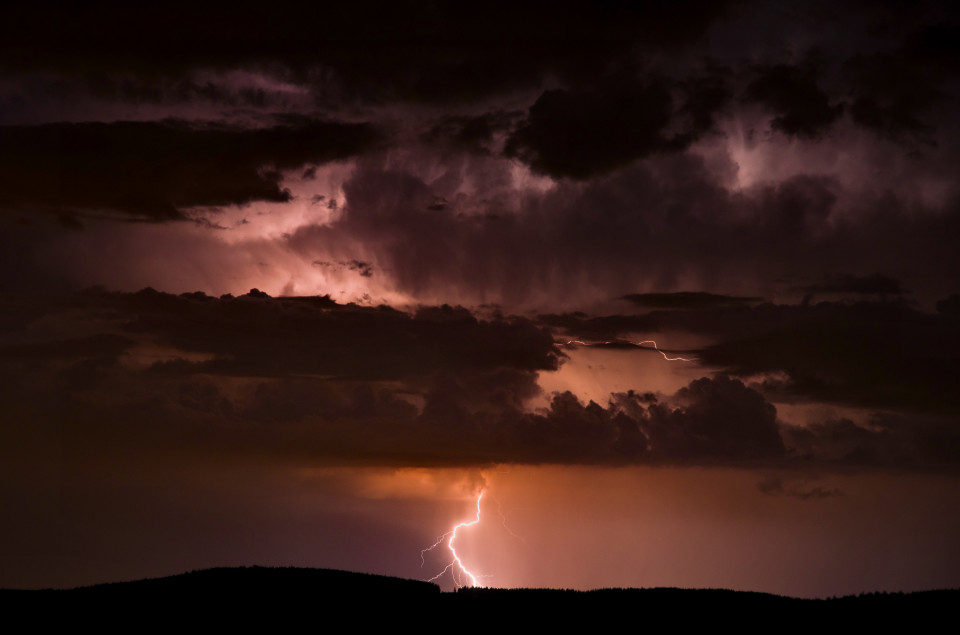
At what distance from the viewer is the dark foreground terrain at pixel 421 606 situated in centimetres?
4897

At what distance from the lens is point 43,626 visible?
160 feet

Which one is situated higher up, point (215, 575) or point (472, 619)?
point (215, 575)

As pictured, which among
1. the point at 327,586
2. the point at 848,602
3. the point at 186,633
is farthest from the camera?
the point at 327,586

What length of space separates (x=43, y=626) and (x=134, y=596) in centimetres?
503

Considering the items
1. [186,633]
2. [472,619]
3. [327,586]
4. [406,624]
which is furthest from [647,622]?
[186,633]

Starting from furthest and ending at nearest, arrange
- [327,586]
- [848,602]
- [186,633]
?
[327,586]
[848,602]
[186,633]

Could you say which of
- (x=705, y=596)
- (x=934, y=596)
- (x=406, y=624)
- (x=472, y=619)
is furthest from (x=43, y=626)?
(x=934, y=596)

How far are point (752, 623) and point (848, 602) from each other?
5.73 meters

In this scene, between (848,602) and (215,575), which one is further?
(215,575)

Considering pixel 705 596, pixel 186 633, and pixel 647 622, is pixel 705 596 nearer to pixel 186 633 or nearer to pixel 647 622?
pixel 647 622

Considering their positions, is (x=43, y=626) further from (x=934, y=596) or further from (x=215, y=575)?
(x=934, y=596)

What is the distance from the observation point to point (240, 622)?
161 feet

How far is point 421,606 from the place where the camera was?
52094 mm

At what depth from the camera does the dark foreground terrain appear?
4897cm
